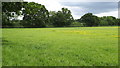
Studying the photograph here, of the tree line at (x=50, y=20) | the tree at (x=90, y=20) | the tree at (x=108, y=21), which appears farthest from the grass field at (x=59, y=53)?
the tree at (x=108, y=21)

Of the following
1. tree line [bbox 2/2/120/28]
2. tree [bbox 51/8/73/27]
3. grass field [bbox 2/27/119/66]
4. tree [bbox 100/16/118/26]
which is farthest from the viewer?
tree [bbox 100/16/118/26]

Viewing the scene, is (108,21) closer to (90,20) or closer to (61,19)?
(90,20)

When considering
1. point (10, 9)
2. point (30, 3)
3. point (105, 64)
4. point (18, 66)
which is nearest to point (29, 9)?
point (30, 3)

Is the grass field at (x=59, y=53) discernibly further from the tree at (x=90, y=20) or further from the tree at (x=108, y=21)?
the tree at (x=108, y=21)

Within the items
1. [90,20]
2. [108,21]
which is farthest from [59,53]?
[108,21]

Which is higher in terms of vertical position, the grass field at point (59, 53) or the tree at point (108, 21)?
the grass field at point (59, 53)

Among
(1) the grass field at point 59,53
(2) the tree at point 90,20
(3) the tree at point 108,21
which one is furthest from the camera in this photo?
(3) the tree at point 108,21

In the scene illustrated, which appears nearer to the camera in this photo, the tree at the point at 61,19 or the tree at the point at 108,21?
the tree at the point at 61,19

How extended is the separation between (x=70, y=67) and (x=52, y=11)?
9954cm

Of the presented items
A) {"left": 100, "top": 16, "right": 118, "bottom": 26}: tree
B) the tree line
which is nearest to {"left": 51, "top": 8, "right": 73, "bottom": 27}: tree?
the tree line

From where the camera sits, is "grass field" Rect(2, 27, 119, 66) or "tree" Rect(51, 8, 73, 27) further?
"tree" Rect(51, 8, 73, 27)

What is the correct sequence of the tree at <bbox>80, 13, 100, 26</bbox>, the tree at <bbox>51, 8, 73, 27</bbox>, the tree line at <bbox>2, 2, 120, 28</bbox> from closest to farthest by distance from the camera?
1. the tree line at <bbox>2, 2, 120, 28</bbox>
2. the tree at <bbox>51, 8, 73, 27</bbox>
3. the tree at <bbox>80, 13, 100, 26</bbox>

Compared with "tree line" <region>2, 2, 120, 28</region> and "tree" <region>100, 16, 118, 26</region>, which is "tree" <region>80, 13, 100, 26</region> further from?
"tree" <region>100, 16, 118, 26</region>

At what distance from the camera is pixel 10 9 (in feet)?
40.0
